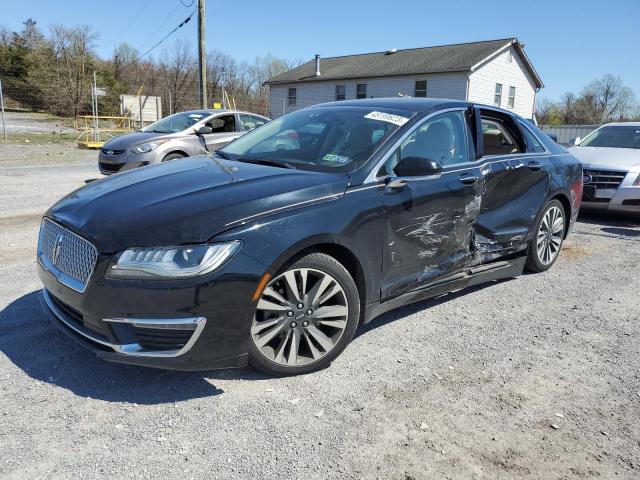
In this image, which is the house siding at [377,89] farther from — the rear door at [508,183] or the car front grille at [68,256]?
the car front grille at [68,256]

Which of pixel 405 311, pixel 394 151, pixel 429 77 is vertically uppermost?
pixel 429 77

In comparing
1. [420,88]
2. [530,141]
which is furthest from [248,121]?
[420,88]

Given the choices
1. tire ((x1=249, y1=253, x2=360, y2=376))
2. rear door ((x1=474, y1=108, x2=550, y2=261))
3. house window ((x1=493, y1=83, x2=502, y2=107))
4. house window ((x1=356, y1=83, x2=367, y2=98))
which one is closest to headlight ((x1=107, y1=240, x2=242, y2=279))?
tire ((x1=249, y1=253, x2=360, y2=376))

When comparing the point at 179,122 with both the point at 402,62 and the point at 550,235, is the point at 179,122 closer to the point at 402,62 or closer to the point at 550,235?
the point at 550,235

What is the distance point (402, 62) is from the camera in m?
34.1

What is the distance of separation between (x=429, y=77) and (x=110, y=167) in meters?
25.9

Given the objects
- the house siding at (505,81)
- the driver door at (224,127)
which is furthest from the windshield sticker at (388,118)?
the house siding at (505,81)

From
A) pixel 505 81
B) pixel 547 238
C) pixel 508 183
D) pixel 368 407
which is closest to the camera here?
pixel 368 407

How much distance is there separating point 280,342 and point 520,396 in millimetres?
1452

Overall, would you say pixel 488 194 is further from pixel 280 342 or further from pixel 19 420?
pixel 19 420

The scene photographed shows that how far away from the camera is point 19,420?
262 cm

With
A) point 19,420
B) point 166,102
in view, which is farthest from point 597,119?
point 19,420

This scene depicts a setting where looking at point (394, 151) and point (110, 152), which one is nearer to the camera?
point (394, 151)

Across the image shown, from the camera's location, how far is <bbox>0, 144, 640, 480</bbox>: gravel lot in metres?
2.41
